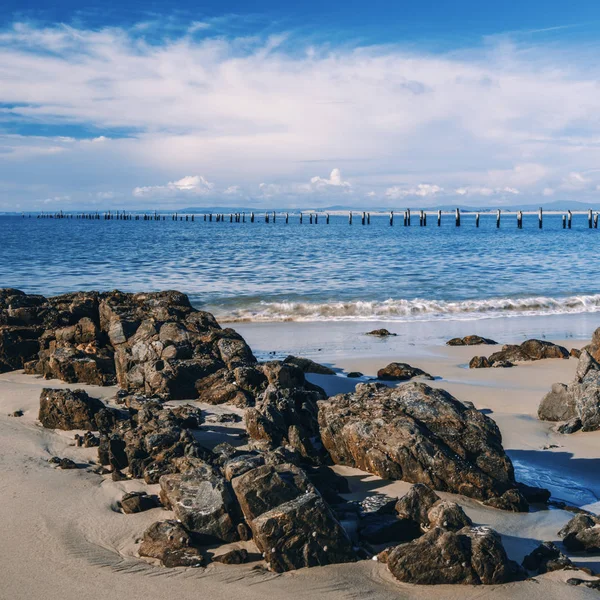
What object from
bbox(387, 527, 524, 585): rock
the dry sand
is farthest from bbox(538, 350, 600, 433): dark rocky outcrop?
bbox(387, 527, 524, 585): rock

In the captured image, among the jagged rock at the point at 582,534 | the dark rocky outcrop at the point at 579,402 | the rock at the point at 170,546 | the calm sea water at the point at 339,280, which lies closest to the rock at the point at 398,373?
Result: the dark rocky outcrop at the point at 579,402

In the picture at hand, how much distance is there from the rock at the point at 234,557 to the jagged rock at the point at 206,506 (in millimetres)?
273

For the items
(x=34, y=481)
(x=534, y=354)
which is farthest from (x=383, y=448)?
(x=534, y=354)

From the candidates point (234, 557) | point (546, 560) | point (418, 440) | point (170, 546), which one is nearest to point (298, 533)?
point (234, 557)

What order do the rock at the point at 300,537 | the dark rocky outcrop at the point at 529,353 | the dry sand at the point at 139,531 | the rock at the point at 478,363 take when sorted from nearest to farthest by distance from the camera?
1. the dry sand at the point at 139,531
2. the rock at the point at 300,537
3. the rock at the point at 478,363
4. the dark rocky outcrop at the point at 529,353

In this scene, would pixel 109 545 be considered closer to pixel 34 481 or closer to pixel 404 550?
pixel 34 481

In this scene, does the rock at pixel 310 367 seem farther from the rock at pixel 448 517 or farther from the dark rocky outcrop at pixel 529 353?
the rock at pixel 448 517

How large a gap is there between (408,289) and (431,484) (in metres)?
21.8

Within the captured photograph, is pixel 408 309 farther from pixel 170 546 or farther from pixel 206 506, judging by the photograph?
pixel 170 546

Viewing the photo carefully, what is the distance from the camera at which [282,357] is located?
14711 mm

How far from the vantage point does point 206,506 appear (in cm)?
580

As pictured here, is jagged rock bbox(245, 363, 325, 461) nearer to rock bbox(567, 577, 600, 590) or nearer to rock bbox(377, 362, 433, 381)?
rock bbox(567, 577, 600, 590)

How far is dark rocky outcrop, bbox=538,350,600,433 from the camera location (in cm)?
941

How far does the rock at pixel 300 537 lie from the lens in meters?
5.29
